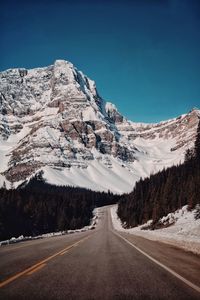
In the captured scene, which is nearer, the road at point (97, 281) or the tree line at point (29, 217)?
the road at point (97, 281)

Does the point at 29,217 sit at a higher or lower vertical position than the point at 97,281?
higher

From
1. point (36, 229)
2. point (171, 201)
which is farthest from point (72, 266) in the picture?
point (36, 229)

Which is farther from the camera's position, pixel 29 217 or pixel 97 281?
pixel 29 217

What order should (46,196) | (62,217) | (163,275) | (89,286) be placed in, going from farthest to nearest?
(46,196), (62,217), (163,275), (89,286)

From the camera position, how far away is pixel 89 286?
28.0ft

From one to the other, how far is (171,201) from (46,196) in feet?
284

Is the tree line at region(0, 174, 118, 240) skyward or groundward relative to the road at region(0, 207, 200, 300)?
skyward

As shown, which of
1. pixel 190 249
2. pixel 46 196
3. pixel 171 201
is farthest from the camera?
pixel 46 196

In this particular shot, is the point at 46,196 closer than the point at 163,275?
No

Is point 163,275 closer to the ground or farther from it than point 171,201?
closer to the ground

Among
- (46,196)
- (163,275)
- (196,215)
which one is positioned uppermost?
(46,196)

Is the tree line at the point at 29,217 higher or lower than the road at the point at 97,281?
higher

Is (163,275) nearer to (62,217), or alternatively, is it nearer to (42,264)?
(42,264)

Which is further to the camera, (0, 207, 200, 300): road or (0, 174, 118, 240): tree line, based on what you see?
(0, 174, 118, 240): tree line
